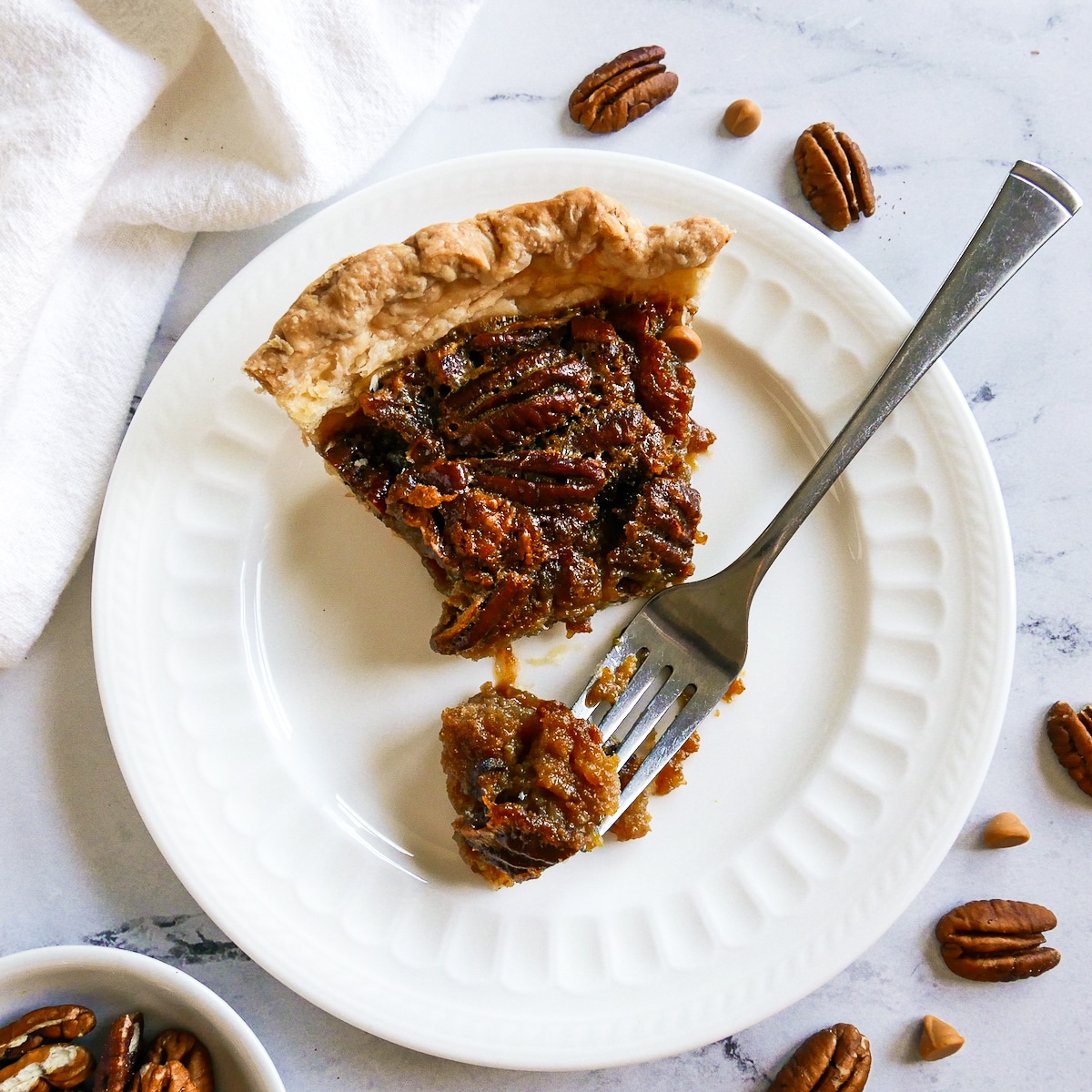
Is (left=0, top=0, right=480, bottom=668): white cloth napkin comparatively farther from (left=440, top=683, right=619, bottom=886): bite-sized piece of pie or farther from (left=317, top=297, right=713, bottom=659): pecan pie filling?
(left=440, top=683, right=619, bottom=886): bite-sized piece of pie

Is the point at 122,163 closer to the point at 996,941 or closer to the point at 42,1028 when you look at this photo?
the point at 42,1028

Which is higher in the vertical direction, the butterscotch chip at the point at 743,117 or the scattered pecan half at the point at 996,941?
the butterscotch chip at the point at 743,117

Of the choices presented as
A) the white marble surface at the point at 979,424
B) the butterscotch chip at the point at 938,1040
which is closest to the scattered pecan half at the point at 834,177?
the white marble surface at the point at 979,424

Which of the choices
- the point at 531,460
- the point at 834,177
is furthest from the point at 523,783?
the point at 834,177

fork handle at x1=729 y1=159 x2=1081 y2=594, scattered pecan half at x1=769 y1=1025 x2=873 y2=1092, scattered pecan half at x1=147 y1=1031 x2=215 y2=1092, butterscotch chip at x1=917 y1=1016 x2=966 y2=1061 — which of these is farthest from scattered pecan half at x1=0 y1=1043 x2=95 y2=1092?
butterscotch chip at x1=917 y1=1016 x2=966 y2=1061

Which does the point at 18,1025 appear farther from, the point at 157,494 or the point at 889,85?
the point at 889,85

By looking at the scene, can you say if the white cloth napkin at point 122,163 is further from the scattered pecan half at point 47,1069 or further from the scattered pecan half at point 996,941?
the scattered pecan half at point 996,941
